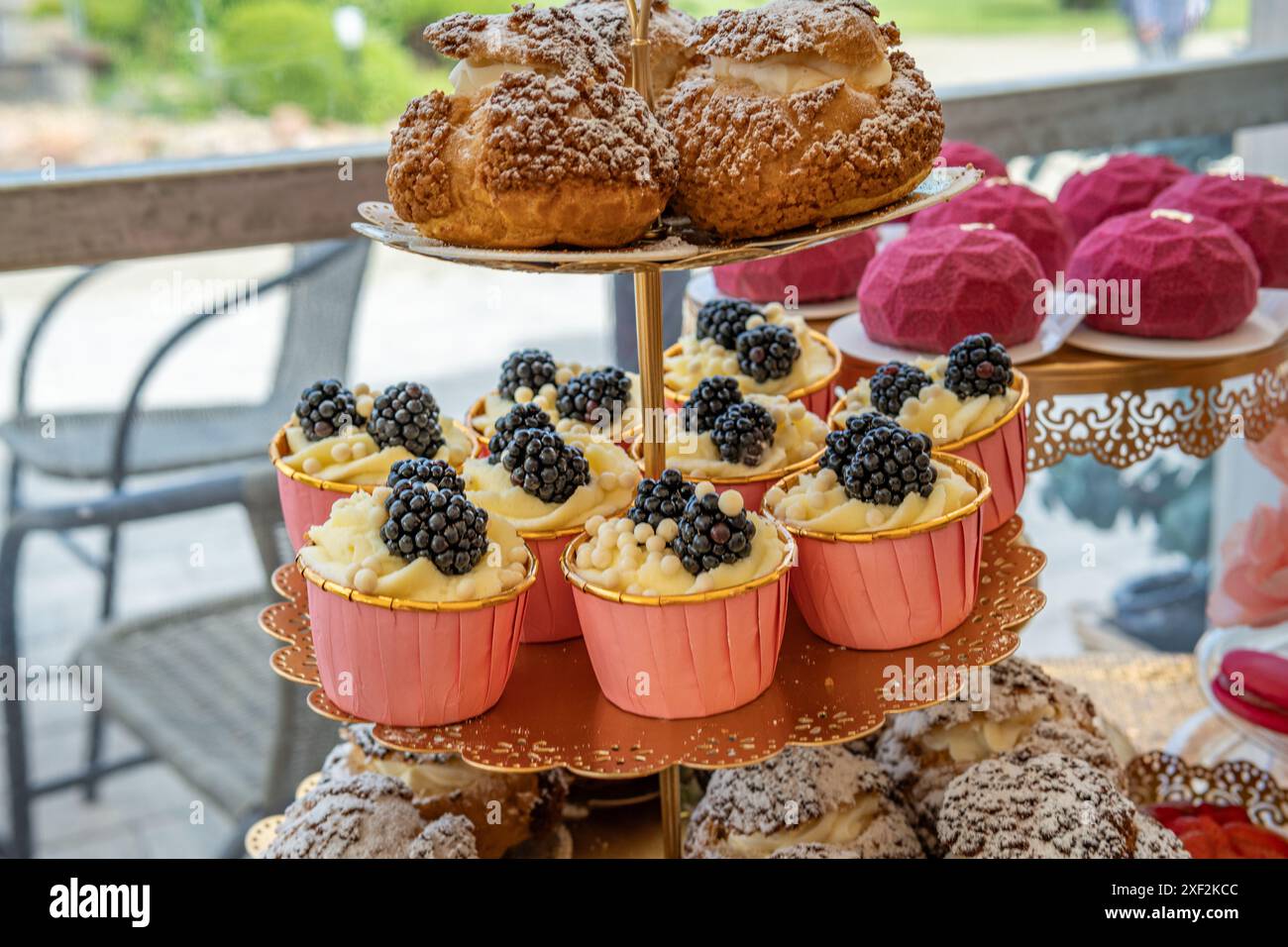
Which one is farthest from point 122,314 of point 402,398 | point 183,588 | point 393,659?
point 393,659

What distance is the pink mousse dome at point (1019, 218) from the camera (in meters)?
2.37

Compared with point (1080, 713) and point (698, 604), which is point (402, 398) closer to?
point (698, 604)

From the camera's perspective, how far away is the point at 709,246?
1285 mm

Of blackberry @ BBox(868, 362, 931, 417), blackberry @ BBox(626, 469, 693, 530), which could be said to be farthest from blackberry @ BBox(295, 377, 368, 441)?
blackberry @ BBox(868, 362, 931, 417)

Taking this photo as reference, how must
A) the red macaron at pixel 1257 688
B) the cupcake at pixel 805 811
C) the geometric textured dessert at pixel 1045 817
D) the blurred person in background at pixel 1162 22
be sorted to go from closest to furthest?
the geometric textured dessert at pixel 1045 817, the cupcake at pixel 805 811, the red macaron at pixel 1257 688, the blurred person in background at pixel 1162 22

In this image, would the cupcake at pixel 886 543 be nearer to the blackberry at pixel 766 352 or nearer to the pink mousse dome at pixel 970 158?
the blackberry at pixel 766 352

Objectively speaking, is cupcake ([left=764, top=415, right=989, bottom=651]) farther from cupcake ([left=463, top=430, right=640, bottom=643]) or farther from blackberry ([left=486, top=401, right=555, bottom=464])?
blackberry ([left=486, top=401, right=555, bottom=464])

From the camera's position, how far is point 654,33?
1.48m

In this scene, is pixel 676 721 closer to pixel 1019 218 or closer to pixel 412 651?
pixel 412 651

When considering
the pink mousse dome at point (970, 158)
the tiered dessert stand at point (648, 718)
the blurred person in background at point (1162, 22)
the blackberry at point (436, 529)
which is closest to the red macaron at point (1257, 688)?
the tiered dessert stand at point (648, 718)

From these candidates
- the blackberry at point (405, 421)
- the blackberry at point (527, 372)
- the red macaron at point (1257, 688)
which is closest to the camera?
the blackberry at point (405, 421)

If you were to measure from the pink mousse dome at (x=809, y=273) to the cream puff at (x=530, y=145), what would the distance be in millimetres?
1028
